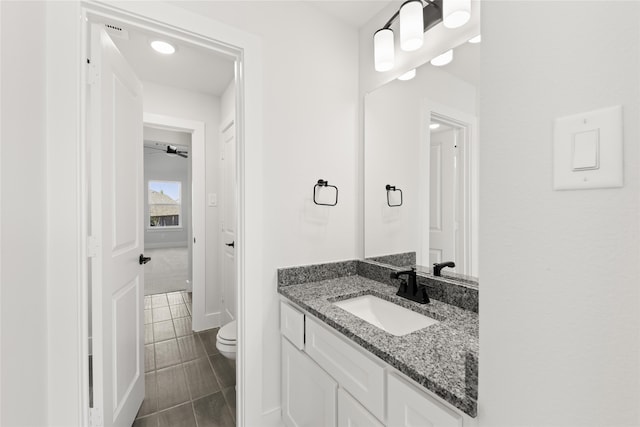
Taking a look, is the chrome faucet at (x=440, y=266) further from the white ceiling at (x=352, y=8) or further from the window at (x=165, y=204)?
the window at (x=165, y=204)

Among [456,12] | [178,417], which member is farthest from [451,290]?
[178,417]

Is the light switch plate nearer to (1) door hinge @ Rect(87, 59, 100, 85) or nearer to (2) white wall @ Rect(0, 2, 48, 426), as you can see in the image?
(2) white wall @ Rect(0, 2, 48, 426)

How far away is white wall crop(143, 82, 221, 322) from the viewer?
287 cm

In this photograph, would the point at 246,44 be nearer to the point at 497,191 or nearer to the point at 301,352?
the point at 497,191

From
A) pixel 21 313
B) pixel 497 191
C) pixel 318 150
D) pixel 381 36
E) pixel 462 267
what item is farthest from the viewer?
pixel 318 150

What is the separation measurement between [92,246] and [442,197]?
1.67m

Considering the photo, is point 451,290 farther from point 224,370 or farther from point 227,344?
point 224,370

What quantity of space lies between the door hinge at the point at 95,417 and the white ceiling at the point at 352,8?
239 cm

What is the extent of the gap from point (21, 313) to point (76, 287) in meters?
0.23

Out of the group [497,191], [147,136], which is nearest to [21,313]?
[497,191]

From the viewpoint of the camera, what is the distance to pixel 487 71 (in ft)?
1.72

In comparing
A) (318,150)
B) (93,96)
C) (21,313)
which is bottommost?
(21,313)

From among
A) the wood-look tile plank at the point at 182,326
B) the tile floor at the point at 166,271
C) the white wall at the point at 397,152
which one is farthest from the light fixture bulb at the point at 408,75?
the tile floor at the point at 166,271

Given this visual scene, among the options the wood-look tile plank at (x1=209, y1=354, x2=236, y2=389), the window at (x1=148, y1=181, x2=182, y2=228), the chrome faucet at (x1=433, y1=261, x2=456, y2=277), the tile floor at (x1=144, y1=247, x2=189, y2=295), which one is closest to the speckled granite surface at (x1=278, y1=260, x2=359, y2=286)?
the chrome faucet at (x1=433, y1=261, x2=456, y2=277)
